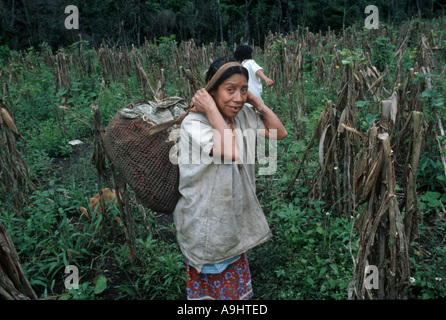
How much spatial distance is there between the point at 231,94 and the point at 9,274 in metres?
1.18

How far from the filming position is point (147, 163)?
5.04 ft

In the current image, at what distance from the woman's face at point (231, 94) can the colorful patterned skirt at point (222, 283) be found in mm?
770

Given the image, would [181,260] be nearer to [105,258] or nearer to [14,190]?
[105,258]

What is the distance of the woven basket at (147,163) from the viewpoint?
153 cm

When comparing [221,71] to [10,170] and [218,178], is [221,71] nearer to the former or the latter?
[218,178]

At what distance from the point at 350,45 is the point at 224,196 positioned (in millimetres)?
7167

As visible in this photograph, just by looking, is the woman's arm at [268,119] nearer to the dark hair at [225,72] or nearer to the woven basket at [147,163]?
the dark hair at [225,72]

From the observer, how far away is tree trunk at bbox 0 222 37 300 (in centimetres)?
122

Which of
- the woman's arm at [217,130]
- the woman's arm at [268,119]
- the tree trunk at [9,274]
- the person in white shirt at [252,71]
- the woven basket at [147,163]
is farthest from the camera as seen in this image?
the person in white shirt at [252,71]

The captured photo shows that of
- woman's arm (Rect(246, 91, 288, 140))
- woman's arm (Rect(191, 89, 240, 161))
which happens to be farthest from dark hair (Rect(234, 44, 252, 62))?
woman's arm (Rect(191, 89, 240, 161))

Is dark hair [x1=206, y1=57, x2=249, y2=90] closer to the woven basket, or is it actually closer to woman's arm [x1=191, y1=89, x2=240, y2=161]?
woman's arm [x1=191, y1=89, x2=240, y2=161]

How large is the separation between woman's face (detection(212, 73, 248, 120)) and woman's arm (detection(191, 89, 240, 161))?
0.06 m

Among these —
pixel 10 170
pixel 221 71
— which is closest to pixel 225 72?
pixel 221 71

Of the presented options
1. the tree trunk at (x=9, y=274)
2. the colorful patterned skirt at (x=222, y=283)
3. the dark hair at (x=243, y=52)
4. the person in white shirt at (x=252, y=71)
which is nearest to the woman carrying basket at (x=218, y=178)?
the colorful patterned skirt at (x=222, y=283)
